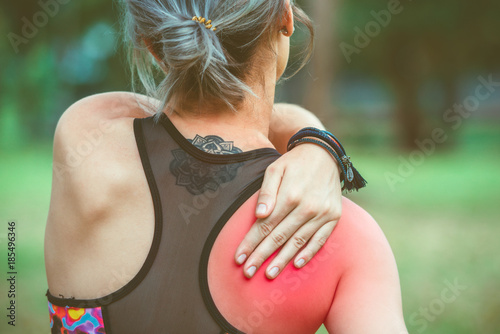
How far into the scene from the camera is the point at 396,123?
21.2 m

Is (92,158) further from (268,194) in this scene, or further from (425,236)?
(425,236)

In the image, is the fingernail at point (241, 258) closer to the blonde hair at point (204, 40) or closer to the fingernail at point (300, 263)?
the fingernail at point (300, 263)

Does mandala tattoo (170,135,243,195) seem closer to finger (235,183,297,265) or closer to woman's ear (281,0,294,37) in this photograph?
finger (235,183,297,265)

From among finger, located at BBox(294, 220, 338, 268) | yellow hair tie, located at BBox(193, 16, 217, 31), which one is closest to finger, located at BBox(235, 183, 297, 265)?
finger, located at BBox(294, 220, 338, 268)

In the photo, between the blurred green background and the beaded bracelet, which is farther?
the blurred green background

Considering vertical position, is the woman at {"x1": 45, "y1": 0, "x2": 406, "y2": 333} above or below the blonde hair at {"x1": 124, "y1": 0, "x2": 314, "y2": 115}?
below

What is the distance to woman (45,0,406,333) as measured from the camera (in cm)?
141

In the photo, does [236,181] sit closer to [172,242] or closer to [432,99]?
[172,242]

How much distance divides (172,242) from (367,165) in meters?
13.9

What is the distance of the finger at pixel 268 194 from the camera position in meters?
1.43

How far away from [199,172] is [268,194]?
0.69 feet

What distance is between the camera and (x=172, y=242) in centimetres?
144

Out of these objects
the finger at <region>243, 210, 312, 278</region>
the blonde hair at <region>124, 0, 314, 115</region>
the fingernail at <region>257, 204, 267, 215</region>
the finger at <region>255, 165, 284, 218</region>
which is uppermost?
the blonde hair at <region>124, 0, 314, 115</region>

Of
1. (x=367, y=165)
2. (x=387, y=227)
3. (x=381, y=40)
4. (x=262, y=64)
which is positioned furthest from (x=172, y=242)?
(x=381, y=40)
